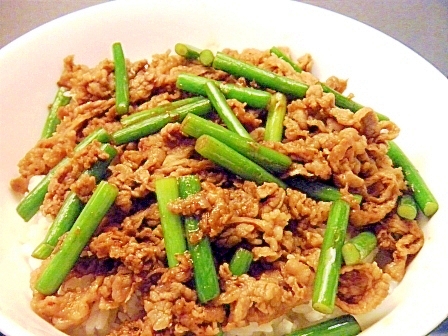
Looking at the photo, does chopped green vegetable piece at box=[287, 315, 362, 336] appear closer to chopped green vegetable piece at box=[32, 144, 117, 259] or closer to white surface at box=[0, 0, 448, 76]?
chopped green vegetable piece at box=[32, 144, 117, 259]

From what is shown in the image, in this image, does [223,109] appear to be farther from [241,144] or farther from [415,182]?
[415,182]

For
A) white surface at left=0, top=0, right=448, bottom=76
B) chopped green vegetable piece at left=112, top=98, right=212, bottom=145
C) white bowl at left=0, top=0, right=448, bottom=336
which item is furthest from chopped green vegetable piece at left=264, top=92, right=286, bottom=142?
white surface at left=0, top=0, right=448, bottom=76

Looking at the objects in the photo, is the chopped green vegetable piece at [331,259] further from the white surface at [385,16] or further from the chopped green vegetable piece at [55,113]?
the white surface at [385,16]

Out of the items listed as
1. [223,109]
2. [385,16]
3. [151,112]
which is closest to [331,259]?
[223,109]

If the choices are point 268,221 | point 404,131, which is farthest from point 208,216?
point 404,131

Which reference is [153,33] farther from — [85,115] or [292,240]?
[292,240]
